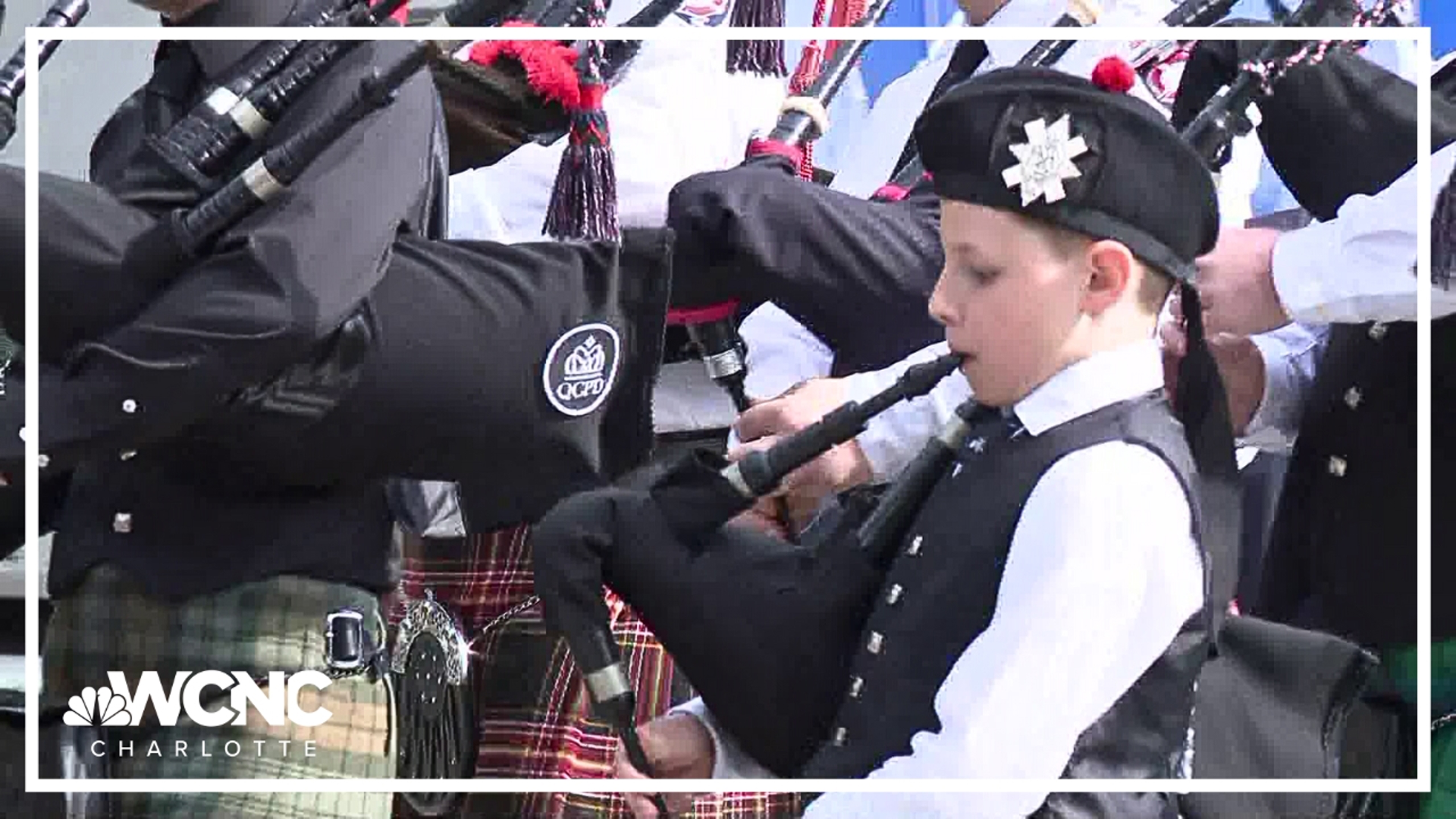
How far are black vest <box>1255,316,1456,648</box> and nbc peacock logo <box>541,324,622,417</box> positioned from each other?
25.8 inches

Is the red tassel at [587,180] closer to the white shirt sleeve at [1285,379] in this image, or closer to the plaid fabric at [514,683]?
the plaid fabric at [514,683]

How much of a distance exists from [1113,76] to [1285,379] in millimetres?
494

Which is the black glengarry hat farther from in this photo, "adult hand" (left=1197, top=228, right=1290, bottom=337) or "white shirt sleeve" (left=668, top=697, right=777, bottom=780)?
"white shirt sleeve" (left=668, top=697, right=777, bottom=780)

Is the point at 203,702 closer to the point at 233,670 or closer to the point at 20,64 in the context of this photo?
the point at 233,670

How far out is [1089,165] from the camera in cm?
204

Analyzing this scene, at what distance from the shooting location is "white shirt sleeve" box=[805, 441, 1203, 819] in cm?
194

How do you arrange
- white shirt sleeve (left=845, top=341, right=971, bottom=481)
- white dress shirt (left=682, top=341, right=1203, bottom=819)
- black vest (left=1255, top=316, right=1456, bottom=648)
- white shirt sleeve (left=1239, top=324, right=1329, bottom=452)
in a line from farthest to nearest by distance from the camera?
white shirt sleeve (left=1239, top=324, right=1329, bottom=452), black vest (left=1255, top=316, right=1456, bottom=648), white shirt sleeve (left=845, top=341, right=971, bottom=481), white dress shirt (left=682, top=341, right=1203, bottom=819)

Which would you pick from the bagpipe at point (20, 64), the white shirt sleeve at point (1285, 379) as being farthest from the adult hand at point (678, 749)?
the bagpipe at point (20, 64)

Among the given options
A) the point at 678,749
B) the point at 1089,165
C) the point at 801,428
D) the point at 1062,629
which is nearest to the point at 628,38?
the point at 801,428

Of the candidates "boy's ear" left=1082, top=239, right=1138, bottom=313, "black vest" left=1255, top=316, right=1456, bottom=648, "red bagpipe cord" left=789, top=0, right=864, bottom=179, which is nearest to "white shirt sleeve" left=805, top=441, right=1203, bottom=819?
"boy's ear" left=1082, top=239, right=1138, bottom=313

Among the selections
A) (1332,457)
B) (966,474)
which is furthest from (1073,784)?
(1332,457)

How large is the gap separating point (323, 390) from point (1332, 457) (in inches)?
37.5

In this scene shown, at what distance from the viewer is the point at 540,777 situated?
262 cm

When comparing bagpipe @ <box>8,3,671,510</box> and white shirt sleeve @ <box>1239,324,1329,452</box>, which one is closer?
bagpipe @ <box>8,3,671,510</box>
